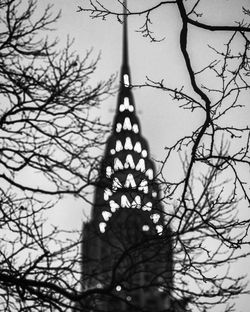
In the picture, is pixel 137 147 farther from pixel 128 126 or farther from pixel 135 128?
pixel 128 126

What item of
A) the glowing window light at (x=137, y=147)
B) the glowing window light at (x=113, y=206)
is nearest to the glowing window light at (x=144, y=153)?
the glowing window light at (x=137, y=147)

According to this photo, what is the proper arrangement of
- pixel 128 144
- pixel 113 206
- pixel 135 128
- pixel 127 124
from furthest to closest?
pixel 135 128, pixel 127 124, pixel 128 144, pixel 113 206

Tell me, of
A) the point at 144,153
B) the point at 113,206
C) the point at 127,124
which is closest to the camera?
the point at 113,206

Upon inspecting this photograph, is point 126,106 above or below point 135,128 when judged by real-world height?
above

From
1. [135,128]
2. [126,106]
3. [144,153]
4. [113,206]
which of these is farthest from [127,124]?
[113,206]

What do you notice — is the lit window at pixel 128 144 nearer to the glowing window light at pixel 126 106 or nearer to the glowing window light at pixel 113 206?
the glowing window light at pixel 126 106

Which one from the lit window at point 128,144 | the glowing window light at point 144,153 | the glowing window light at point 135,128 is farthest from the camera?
the glowing window light at point 135,128

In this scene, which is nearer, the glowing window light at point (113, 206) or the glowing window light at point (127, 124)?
the glowing window light at point (113, 206)

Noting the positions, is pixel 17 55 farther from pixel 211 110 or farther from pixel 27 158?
pixel 211 110

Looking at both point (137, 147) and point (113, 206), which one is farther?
point (137, 147)

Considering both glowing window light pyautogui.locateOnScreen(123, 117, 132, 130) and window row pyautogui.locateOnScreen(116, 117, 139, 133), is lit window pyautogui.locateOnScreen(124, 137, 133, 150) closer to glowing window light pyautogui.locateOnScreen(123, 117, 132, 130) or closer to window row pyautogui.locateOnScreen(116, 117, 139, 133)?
window row pyautogui.locateOnScreen(116, 117, 139, 133)

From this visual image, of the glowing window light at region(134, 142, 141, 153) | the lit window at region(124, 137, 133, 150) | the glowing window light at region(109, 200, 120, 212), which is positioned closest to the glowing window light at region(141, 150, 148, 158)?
the glowing window light at region(134, 142, 141, 153)

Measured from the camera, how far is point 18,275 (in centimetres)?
758

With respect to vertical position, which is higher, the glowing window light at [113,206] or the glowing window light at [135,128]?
the glowing window light at [135,128]
